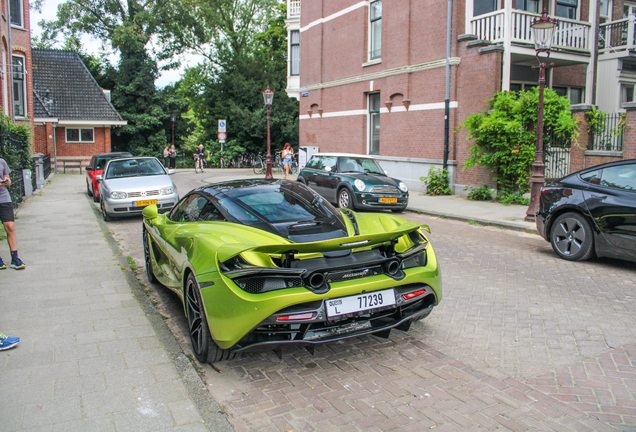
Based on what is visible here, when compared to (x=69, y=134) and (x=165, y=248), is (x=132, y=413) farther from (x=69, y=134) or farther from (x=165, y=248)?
(x=69, y=134)

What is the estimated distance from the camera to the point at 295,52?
2864cm

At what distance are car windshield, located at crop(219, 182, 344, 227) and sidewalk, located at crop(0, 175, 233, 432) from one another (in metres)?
1.28

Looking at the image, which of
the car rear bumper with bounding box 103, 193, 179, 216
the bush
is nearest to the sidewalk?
the car rear bumper with bounding box 103, 193, 179, 216

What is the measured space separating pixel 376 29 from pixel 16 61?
1594 cm

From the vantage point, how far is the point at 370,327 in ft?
12.6

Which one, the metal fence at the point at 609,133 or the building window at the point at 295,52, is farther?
the building window at the point at 295,52

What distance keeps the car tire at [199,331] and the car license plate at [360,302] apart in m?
0.85

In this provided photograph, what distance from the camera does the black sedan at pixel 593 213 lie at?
6.89m

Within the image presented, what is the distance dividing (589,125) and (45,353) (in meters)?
14.0

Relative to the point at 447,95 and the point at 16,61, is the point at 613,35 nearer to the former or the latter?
the point at 447,95

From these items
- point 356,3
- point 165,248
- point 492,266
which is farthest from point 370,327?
point 356,3

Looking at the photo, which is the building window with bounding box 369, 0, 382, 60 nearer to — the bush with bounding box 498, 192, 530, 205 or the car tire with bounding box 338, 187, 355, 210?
the bush with bounding box 498, 192, 530, 205

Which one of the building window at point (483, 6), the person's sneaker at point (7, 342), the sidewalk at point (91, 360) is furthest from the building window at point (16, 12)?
the person's sneaker at point (7, 342)

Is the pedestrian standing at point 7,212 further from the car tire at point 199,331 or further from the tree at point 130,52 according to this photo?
the tree at point 130,52
